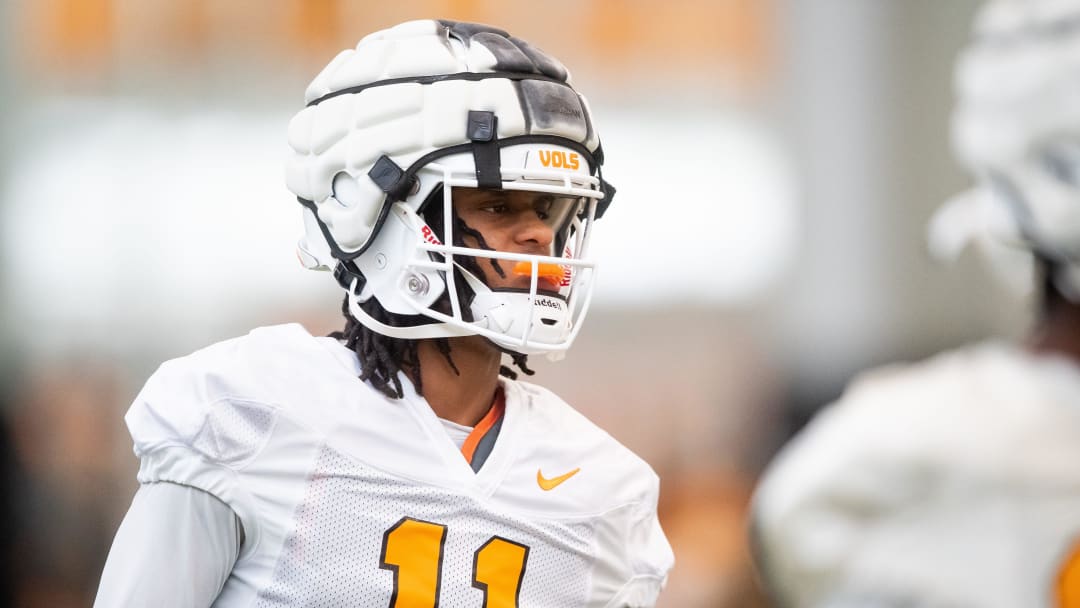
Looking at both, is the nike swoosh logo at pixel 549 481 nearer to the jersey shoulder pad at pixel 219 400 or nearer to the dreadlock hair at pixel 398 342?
the dreadlock hair at pixel 398 342

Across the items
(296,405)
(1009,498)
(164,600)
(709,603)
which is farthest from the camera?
(709,603)

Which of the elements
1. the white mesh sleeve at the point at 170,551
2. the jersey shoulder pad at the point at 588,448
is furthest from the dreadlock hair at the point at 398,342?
the white mesh sleeve at the point at 170,551

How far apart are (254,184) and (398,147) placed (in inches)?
67.9

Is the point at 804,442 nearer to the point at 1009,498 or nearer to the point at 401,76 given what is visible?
the point at 1009,498

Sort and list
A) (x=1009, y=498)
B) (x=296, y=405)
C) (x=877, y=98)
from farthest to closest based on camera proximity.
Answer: (x=877, y=98)
(x=296, y=405)
(x=1009, y=498)

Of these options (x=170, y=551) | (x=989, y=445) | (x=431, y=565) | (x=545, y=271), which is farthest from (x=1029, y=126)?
(x=170, y=551)

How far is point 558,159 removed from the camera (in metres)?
1.68

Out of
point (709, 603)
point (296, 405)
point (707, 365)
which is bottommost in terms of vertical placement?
point (709, 603)

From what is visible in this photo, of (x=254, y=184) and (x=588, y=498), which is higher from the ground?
(x=254, y=184)

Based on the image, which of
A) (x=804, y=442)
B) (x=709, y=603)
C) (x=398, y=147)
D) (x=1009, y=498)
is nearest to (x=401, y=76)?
(x=398, y=147)

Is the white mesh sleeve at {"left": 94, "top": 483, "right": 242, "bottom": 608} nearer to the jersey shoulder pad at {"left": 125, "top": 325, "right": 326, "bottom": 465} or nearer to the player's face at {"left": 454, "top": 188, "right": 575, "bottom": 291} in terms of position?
the jersey shoulder pad at {"left": 125, "top": 325, "right": 326, "bottom": 465}

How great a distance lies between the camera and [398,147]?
64.6 inches

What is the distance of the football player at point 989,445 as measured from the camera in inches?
35.3

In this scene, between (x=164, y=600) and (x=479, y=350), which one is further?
(x=479, y=350)
